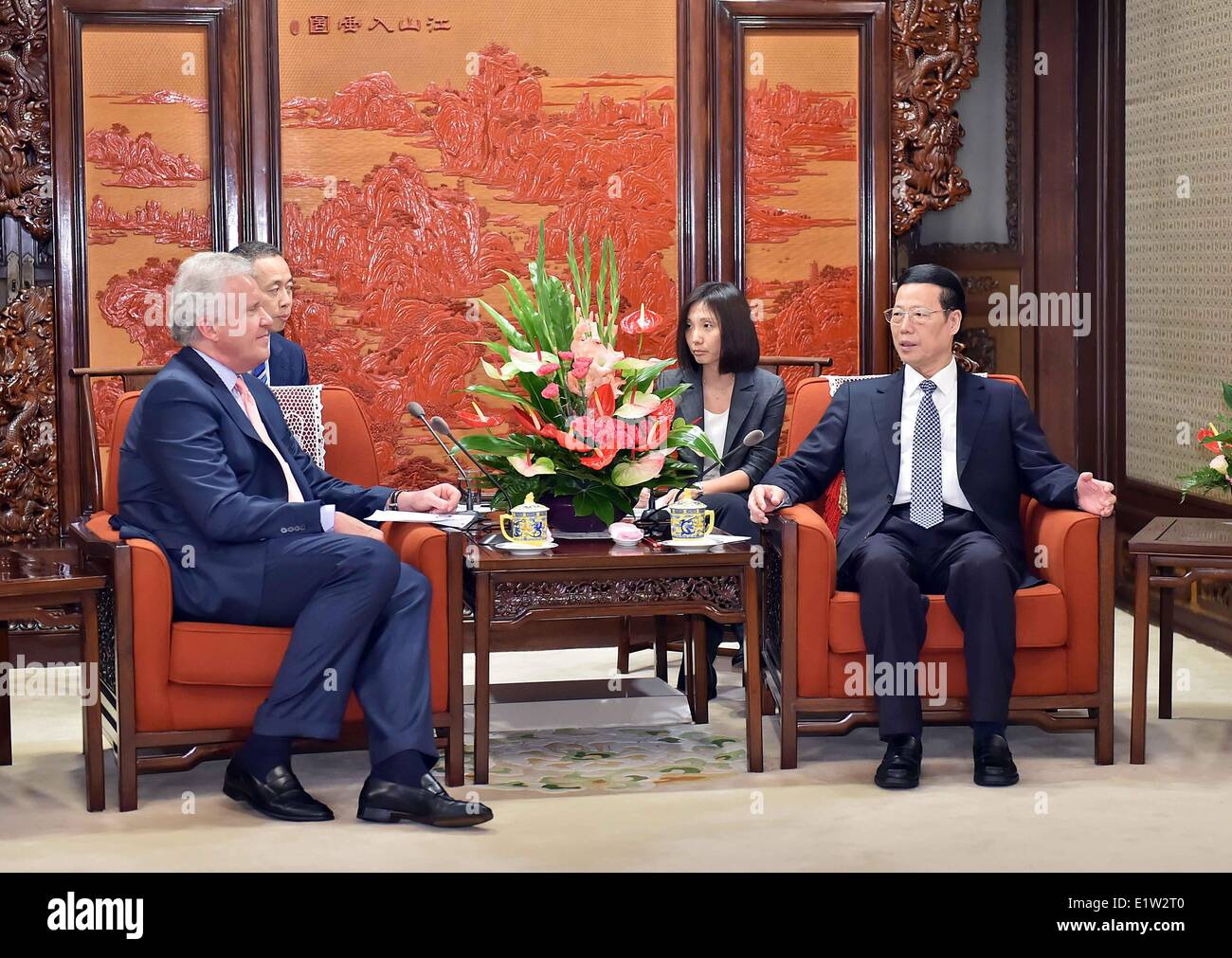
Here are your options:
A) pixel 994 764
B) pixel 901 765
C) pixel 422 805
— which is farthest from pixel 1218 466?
pixel 422 805

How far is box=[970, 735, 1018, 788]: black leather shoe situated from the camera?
10.6 ft

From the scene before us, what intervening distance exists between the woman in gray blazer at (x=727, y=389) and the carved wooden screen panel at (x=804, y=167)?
0.95 meters

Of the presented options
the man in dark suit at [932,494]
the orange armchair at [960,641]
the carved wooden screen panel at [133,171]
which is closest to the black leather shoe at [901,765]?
the man in dark suit at [932,494]

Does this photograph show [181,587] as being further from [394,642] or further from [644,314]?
[644,314]

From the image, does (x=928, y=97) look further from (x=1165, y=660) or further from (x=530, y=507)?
(x=530, y=507)

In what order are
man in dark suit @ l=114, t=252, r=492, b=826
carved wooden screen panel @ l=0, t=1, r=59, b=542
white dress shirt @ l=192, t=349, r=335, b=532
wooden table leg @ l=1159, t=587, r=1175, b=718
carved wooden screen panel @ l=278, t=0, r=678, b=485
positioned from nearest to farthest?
man in dark suit @ l=114, t=252, r=492, b=826 < white dress shirt @ l=192, t=349, r=335, b=532 < wooden table leg @ l=1159, t=587, r=1175, b=718 < carved wooden screen panel @ l=0, t=1, r=59, b=542 < carved wooden screen panel @ l=278, t=0, r=678, b=485

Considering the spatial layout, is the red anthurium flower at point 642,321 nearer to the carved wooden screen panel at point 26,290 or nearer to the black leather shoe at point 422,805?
the black leather shoe at point 422,805

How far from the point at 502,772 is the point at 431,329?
2005 mm

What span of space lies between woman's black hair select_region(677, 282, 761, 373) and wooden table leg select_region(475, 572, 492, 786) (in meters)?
1.21

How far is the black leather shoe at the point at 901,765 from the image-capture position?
321 cm

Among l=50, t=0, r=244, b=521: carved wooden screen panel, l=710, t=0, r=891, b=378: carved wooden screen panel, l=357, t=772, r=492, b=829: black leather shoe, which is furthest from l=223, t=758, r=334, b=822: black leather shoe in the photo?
l=710, t=0, r=891, b=378: carved wooden screen panel

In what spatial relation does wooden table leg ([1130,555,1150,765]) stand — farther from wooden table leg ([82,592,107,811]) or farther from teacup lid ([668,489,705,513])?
wooden table leg ([82,592,107,811])

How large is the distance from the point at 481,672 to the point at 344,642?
35cm

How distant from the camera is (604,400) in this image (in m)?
3.31
